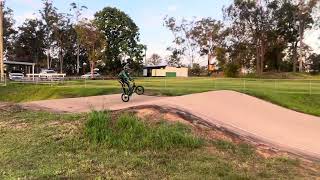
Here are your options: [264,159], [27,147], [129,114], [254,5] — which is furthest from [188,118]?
[254,5]

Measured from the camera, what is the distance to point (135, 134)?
996 cm

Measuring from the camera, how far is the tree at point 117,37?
7725 cm

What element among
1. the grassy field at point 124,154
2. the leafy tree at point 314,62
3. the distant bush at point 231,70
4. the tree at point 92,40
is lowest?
the grassy field at point 124,154

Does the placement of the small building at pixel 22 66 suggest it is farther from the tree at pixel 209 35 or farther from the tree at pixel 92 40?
the tree at pixel 209 35

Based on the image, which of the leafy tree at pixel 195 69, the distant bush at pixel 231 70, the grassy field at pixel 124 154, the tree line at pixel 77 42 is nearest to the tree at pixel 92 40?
the tree line at pixel 77 42

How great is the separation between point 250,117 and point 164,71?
66316mm

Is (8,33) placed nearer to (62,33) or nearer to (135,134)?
(62,33)

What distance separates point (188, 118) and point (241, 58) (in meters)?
65.0

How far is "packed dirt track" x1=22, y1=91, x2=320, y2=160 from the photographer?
39.6 ft

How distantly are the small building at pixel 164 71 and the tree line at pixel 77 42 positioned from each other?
200 centimetres

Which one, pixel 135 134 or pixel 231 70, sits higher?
pixel 231 70

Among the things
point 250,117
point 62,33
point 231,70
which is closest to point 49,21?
point 62,33

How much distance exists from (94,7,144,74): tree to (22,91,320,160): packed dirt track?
186 ft

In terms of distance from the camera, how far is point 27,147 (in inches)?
385
